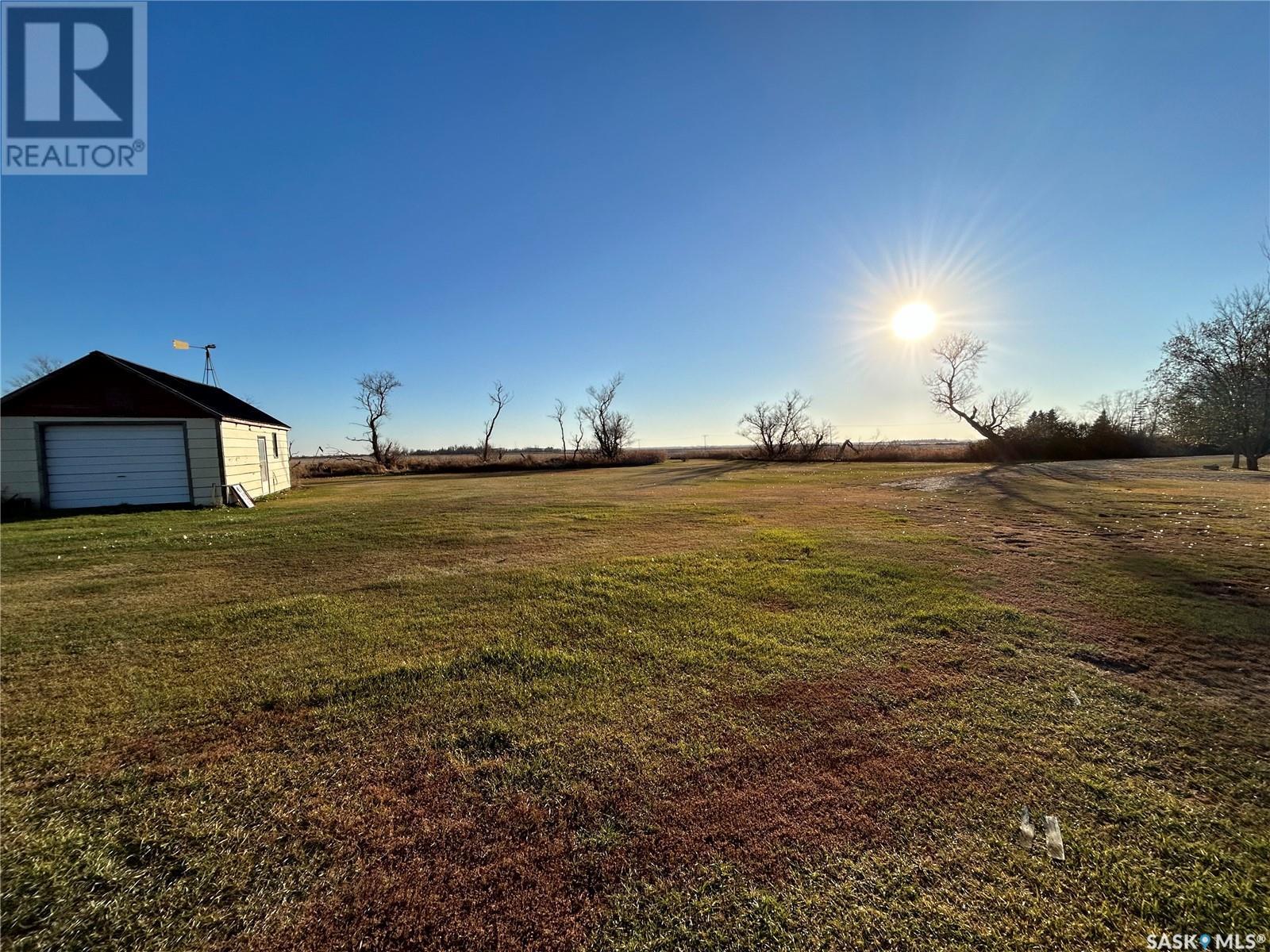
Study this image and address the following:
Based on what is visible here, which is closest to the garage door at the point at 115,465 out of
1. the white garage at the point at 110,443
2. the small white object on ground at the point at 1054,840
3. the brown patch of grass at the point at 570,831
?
the white garage at the point at 110,443

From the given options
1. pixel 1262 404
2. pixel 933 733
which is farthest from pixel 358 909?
pixel 1262 404

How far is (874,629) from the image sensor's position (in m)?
4.08

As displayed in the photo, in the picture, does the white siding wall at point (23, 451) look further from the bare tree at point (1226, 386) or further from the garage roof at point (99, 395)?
the bare tree at point (1226, 386)

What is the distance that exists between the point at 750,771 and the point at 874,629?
2.34m

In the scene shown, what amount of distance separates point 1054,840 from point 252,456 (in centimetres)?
2011

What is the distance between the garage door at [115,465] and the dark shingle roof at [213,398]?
1.50 meters

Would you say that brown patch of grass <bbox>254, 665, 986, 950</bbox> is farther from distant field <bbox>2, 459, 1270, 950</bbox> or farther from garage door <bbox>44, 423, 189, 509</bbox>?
garage door <bbox>44, 423, 189, 509</bbox>

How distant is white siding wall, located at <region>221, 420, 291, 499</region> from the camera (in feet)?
44.2

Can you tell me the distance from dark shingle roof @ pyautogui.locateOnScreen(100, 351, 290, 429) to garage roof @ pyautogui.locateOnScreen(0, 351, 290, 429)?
0.79 feet

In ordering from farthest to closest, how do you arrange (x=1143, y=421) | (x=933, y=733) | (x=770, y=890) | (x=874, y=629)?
(x=1143, y=421), (x=874, y=629), (x=933, y=733), (x=770, y=890)

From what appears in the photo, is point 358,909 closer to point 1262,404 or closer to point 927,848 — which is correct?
point 927,848

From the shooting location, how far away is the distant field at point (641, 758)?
1.67 meters

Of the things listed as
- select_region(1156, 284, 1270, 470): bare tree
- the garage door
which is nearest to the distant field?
the garage door

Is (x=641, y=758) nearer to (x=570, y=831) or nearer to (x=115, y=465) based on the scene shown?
(x=570, y=831)
